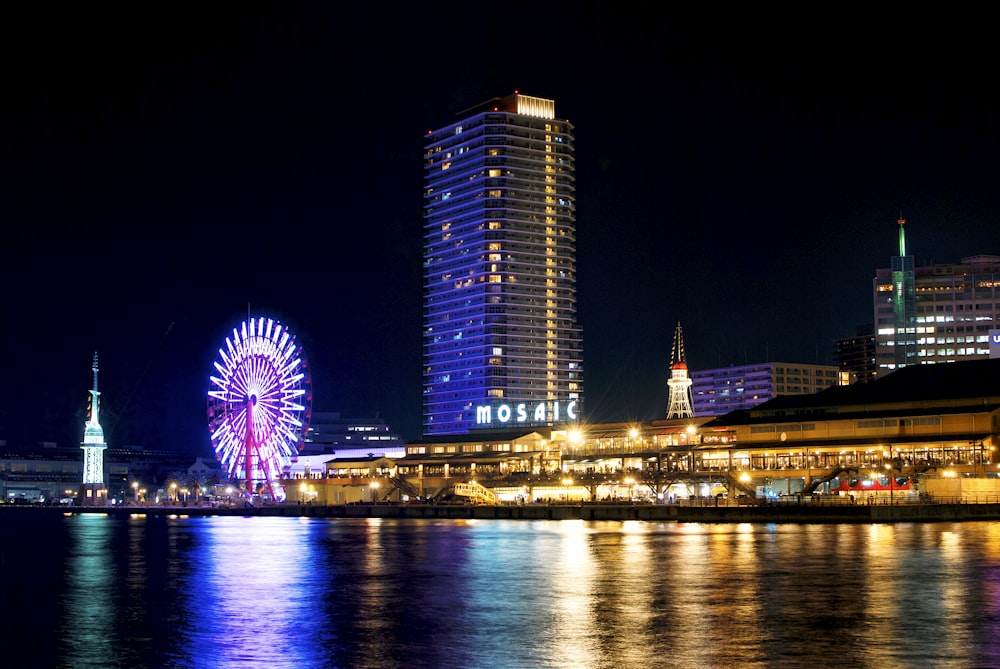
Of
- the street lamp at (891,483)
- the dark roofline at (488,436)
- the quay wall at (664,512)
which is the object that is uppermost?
the dark roofline at (488,436)

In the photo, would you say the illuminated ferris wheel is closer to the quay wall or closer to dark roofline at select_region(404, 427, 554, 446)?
the quay wall

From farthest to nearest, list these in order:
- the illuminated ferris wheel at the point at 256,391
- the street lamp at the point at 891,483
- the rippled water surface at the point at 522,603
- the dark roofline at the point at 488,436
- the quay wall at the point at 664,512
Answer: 1. the dark roofline at the point at 488,436
2. the illuminated ferris wheel at the point at 256,391
3. the street lamp at the point at 891,483
4. the quay wall at the point at 664,512
5. the rippled water surface at the point at 522,603

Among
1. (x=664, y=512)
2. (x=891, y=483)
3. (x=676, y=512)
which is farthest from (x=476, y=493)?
(x=891, y=483)

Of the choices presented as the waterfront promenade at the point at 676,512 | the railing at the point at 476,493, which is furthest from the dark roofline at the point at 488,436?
the waterfront promenade at the point at 676,512

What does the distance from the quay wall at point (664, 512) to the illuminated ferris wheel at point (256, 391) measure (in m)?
11.7

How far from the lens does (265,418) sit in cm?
13738

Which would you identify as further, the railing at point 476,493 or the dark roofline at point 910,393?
the railing at point 476,493

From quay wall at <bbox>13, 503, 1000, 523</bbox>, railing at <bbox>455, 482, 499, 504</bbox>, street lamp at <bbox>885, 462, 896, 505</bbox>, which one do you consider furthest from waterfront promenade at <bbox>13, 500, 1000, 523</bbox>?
railing at <bbox>455, 482, 499, 504</bbox>

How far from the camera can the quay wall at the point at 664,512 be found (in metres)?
96.4

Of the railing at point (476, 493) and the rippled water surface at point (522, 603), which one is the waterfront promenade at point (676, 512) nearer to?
the railing at point (476, 493)

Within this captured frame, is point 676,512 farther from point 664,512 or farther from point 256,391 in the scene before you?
point 256,391

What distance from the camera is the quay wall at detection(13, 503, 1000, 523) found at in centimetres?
9638

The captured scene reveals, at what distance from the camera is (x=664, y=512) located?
10900cm

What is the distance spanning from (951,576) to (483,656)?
2522 centimetres
